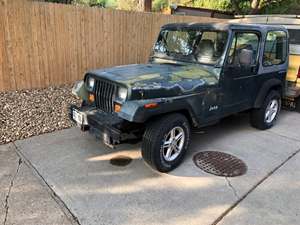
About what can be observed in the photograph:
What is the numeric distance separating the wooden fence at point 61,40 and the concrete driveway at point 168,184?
2.25 m

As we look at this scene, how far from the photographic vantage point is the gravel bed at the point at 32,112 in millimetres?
4441

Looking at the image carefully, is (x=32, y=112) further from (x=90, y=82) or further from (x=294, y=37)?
(x=294, y=37)

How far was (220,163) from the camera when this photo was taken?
3.74 metres

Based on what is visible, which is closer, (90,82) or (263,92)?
(90,82)

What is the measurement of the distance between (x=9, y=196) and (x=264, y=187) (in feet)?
9.54

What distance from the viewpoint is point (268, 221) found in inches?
104

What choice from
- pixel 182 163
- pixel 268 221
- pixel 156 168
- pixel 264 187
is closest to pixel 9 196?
pixel 156 168

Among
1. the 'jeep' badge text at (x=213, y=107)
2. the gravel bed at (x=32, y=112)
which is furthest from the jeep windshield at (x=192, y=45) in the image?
the gravel bed at (x=32, y=112)

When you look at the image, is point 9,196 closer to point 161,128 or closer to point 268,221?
point 161,128

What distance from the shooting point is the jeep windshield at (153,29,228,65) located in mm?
3883

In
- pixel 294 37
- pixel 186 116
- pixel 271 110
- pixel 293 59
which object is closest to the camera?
A: pixel 186 116

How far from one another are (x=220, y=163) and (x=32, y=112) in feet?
11.5

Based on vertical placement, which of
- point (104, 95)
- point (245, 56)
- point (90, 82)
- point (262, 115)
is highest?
point (245, 56)

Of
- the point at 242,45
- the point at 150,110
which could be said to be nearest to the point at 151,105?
the point at 150,110
